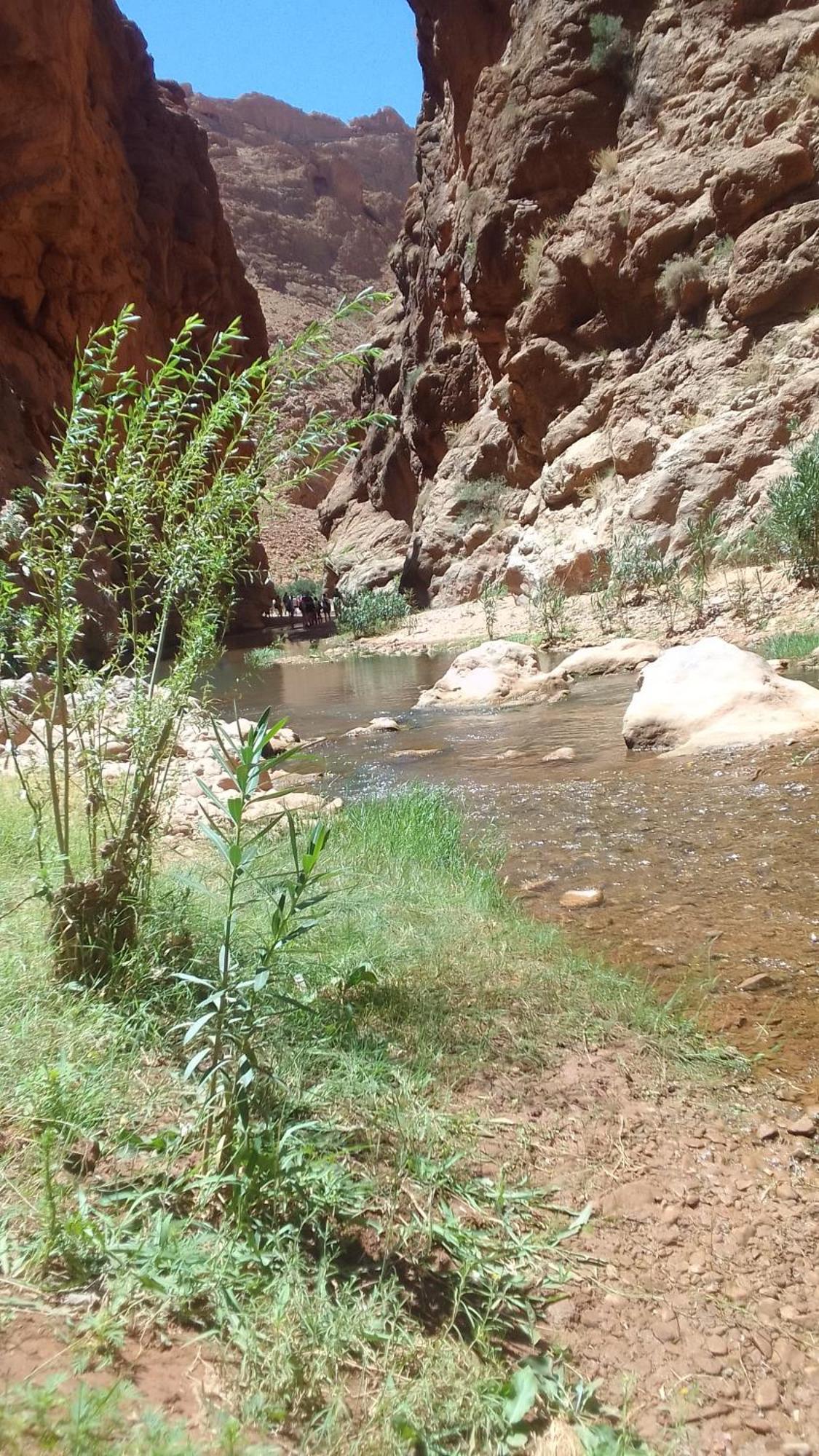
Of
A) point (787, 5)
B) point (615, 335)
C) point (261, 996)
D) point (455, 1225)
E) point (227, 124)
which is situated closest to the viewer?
point (455, 1225)

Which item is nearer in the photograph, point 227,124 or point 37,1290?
point 37,1290

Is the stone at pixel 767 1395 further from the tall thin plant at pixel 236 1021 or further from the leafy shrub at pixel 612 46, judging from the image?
the leafy shrub at pixel 612 46

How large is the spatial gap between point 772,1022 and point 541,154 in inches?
953

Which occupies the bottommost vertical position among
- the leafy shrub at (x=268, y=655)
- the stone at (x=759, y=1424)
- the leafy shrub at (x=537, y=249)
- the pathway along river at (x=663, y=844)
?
the pathway along river at (x=663, y=844)

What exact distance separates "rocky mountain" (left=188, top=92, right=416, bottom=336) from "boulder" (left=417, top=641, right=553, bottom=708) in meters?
59.3

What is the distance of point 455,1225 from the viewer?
133 centimetres

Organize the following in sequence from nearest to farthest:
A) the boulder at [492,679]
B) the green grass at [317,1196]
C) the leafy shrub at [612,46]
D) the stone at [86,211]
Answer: the green grass at [317,1196]
the boulder at [492,679]
the leafy shrub at [612,46]
the stone at [86,211]

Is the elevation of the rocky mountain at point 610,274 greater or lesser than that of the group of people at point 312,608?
greater

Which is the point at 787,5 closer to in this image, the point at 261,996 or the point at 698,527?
the point at 698,527

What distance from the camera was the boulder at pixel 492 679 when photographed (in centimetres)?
950

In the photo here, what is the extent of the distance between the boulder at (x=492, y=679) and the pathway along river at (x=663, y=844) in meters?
1.52

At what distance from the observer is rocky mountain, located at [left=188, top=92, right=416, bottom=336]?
6900 centimetres

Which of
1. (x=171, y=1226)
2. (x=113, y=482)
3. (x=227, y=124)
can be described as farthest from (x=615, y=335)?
(x=227, y=124)

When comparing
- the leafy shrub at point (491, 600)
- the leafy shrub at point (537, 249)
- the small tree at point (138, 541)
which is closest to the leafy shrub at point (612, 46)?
the leafy shrub at point (537, 249)
